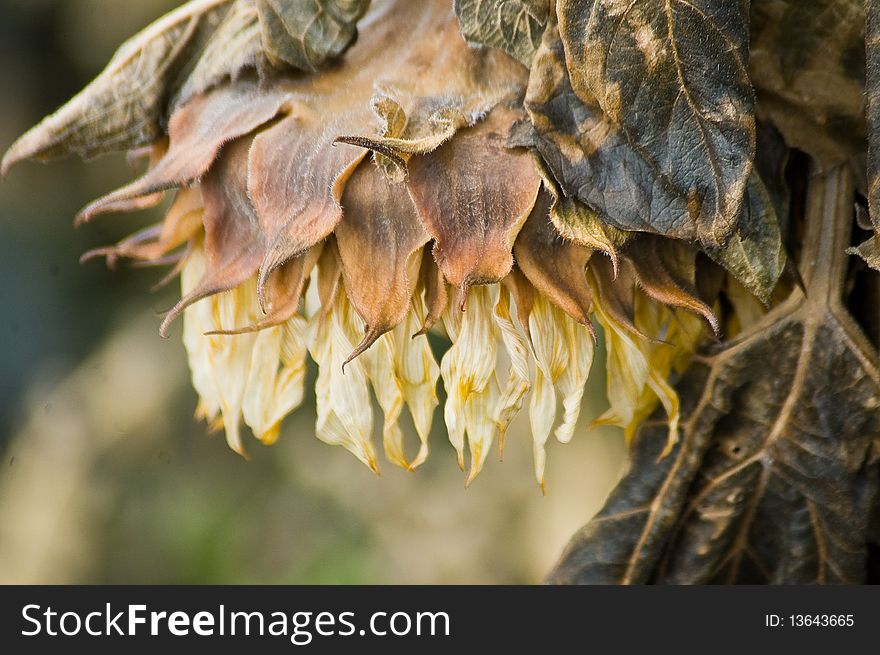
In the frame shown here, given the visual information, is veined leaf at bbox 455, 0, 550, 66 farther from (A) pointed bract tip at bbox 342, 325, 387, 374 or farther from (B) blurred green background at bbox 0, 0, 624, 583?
(B) blurred green background at bbox 0, 0, 624, 583

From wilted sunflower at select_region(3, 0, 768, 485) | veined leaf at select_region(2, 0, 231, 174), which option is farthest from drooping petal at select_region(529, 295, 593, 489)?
veined leaf at select_region(2, 0, 231, 174)

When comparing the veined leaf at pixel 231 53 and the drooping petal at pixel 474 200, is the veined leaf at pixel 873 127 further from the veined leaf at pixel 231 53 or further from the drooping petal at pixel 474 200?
the veined leaf at pixel 231 53

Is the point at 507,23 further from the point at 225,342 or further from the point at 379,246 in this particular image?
the point at 225,342

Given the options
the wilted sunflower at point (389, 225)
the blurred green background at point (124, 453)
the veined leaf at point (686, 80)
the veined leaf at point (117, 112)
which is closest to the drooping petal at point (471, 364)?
the wilted sunflower at point (389, 225)

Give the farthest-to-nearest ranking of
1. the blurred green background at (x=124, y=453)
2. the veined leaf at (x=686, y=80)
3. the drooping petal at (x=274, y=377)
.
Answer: the blurred green background at (x=124, y=453)
the drooping petal at (x=274, y=377)
the veined leaf at (x=686, y=80)

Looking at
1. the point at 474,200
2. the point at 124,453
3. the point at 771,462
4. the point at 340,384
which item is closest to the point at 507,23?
the point at 474,200

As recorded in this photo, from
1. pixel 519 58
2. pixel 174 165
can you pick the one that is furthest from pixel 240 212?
pixel 519 58
